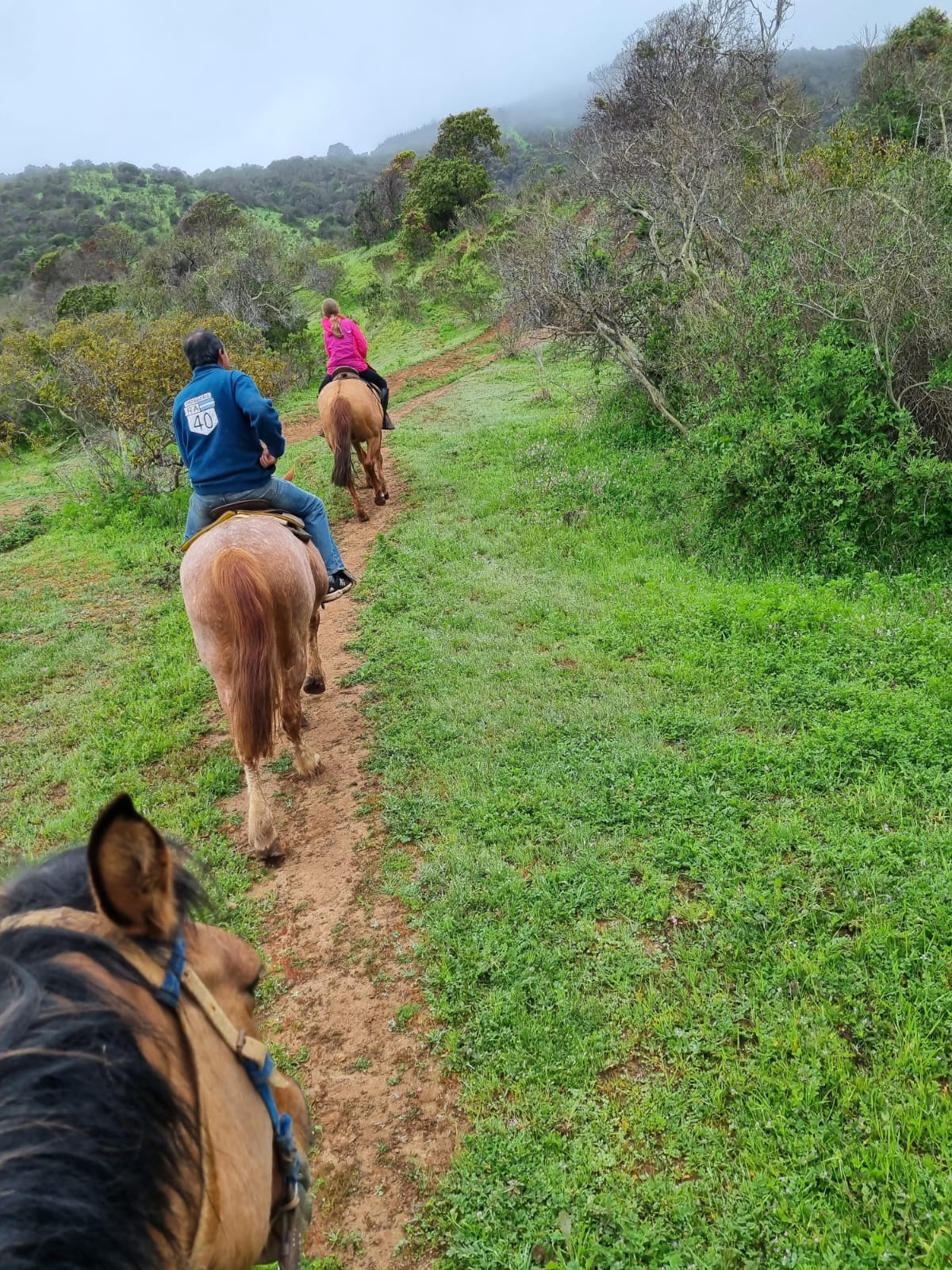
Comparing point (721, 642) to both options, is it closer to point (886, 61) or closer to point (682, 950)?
point (682, 950)

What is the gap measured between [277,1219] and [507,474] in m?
9.90

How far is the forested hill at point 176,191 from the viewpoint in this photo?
4769 cm

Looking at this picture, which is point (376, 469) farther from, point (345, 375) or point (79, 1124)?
point (79, 1124)

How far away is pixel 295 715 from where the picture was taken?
464cm

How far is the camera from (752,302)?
23.7 ft

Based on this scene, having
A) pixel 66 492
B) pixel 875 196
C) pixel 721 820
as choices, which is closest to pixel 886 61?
pixel 875 196

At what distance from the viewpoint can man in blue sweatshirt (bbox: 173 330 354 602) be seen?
4703 millimetres

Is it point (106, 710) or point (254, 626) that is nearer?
point (254, 626)

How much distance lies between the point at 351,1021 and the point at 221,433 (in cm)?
372

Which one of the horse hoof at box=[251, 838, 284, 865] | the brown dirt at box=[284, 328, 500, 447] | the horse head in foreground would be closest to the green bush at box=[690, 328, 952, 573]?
the horse hoof at box=[251, 838, 284, 865]

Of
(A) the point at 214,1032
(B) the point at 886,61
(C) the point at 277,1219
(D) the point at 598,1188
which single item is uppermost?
(B) the point at 886,61

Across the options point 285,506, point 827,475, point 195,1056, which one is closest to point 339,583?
point 285,506

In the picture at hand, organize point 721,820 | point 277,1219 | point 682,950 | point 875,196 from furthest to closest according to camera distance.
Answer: point 875,196 → point 721,820 → point 682,950 → point 277,1219

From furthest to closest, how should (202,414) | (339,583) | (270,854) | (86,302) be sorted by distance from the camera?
Answer: (86,302), (339,583), (202,414), (270,854)
